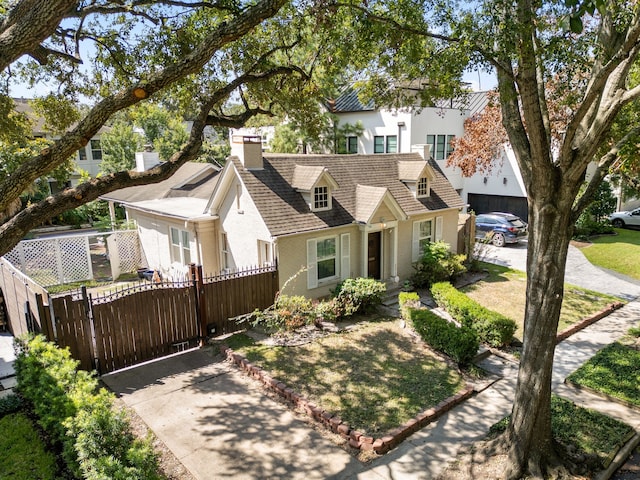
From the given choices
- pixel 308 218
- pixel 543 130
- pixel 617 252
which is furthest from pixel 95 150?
pixel 543 130

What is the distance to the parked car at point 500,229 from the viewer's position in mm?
26266

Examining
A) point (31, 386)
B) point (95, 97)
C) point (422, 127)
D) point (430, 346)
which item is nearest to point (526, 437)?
point (430, 346)

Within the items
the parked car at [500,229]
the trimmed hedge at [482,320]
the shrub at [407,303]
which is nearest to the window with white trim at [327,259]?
the shrub at [407,303]

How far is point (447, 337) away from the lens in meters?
11.6

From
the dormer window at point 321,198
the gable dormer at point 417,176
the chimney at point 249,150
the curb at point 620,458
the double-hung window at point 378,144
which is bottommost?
the curb at point 620,458

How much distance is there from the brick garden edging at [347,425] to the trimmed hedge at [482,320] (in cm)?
290

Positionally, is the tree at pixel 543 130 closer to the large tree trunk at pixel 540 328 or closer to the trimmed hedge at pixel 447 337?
the large tree trunk at pixel 540 328

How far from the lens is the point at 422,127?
29.4 meters

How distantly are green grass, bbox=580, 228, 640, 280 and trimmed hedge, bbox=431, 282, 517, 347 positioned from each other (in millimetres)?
11477

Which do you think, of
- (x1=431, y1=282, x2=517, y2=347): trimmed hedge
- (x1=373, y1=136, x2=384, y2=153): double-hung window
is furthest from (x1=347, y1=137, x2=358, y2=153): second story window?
(x1=431, y1=282, x2=517, y2=347): trimmed hedge

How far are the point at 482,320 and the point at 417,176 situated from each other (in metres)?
7.93

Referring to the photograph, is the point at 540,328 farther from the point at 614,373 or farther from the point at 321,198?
the point at 321,198

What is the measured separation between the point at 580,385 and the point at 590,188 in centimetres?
557

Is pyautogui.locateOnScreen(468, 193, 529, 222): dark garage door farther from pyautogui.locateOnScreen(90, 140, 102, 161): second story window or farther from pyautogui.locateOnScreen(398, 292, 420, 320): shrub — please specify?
pyautogui.locateOnScreen(90, 140, 102, 161): second story window
